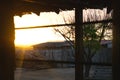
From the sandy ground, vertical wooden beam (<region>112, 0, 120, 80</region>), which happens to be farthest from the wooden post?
the sandy ground

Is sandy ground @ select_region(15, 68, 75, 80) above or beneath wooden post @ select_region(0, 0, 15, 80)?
beneath

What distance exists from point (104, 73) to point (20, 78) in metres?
5.86

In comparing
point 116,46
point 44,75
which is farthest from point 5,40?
point 44,75

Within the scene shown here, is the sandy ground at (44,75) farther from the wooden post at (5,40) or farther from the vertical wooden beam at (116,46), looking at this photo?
the vertical wooden beam at (116,46)

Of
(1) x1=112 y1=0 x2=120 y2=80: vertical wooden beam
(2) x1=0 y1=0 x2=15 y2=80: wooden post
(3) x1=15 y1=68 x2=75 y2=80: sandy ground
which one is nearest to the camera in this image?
(1) x1=112 y1=0 x2=120 y2=80: vertical wooden beam

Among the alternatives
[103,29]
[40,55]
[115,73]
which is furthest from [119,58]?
[40,55]

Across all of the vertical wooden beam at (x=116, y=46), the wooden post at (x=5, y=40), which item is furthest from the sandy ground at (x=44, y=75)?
the vertical wooden beam at (x=116, y=46)

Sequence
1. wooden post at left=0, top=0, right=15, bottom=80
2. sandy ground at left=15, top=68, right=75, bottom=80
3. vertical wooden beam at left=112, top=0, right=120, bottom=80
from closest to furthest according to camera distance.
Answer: vertical wooden beam at left=112, top=0, right=120, bottom=80 → wooden post at left=0, top=0, right=15, bottom=80 → sandy ground at left=15, top=68, right=75, bottom=80

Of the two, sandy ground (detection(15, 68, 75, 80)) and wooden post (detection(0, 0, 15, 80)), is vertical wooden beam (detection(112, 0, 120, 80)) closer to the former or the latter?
wooden post (detection(0, 0, 15, 80))

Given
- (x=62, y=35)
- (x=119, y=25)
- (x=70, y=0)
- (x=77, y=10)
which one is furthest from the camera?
(x=62, y=35)

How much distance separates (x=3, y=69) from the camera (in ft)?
17.4

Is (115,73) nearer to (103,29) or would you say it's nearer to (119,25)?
(119,25)

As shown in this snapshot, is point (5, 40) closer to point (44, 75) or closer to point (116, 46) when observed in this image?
point (116, 46)

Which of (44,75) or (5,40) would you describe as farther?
(44,75)
